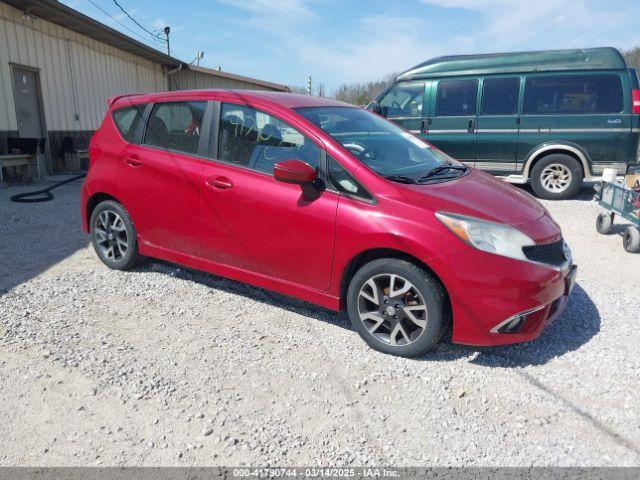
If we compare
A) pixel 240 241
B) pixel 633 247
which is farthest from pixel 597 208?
pixel 240 241

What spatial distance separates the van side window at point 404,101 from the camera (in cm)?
946

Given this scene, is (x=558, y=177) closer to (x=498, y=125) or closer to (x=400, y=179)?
(x=498, y=125)

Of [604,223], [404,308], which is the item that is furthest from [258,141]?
[604,223]

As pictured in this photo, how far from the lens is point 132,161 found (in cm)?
442

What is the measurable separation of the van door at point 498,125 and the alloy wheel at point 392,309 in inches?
265

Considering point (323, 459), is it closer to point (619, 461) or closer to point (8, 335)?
point (619, 461)

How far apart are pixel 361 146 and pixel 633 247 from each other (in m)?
3.95

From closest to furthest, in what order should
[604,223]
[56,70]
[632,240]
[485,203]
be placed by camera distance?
[485,203], [632,240], [604,223], [56,70]

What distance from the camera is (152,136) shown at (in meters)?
4.42

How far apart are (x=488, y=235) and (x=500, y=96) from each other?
6746mm

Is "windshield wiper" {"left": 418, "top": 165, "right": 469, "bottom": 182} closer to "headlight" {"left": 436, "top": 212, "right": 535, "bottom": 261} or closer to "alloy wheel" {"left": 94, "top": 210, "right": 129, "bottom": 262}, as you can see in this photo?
"headlight" {"left": 436, "top": 212, "right": 535, "bottom": 261}

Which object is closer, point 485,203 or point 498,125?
point 485,203

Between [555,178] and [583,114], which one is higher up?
[583,114]

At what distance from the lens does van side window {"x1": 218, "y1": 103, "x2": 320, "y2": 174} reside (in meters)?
3.61
